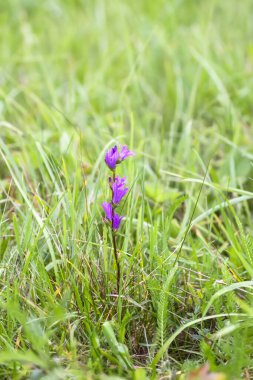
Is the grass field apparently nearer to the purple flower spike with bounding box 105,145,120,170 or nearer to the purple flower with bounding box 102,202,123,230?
the purple flower with bounding box 102,202,123,230

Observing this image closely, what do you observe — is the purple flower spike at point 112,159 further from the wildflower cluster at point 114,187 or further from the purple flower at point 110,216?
the purple flower at point 110,216

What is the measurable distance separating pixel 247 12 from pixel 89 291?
110 inches

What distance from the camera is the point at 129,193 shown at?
73.5 inches

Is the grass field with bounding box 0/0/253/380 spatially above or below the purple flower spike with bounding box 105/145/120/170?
below

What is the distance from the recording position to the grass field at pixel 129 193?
5.34 feet

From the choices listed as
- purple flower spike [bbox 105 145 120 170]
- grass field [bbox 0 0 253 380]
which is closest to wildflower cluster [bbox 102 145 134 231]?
purple flower spike [bbox 105 145 120 170]

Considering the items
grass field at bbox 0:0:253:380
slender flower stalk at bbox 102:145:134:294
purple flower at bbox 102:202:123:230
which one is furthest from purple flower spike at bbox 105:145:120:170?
grass field at bbox 0:0:253:380

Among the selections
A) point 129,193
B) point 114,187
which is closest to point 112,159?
point 114,187

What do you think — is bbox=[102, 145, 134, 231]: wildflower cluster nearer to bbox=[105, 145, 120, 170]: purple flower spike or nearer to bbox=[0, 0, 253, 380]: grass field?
bbox=[105, 145, 120, 170]: purple flower spike

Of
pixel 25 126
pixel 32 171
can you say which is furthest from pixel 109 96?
pixel 32 171

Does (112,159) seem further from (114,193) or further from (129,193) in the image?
(129,193)

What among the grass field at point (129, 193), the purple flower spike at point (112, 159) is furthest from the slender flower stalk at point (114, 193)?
the grass field at point (129, 193)

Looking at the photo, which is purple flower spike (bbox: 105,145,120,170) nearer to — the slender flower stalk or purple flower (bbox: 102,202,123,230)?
the slender flower stalk

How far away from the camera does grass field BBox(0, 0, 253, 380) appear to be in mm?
1629
